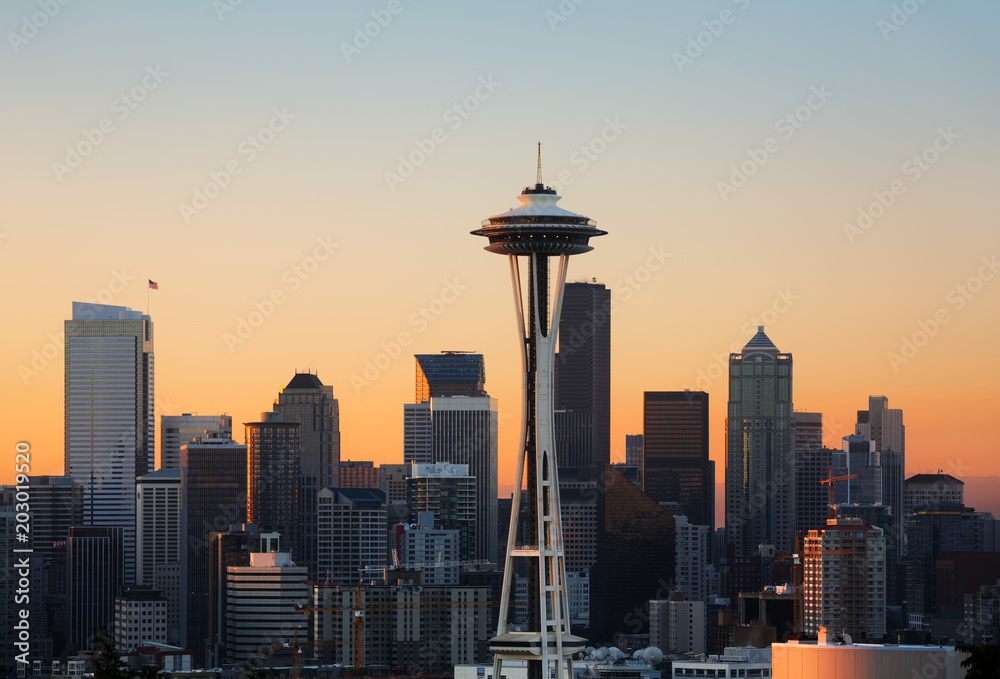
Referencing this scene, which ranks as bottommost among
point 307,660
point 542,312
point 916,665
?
point 307,660

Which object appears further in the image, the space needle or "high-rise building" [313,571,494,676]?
"high-rise building" [313,571,494,676]

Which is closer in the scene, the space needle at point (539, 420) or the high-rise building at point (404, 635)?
the space needle at point (539, 420)

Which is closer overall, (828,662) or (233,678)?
(828,662)

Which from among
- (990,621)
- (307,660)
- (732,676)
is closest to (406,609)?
(307,660)

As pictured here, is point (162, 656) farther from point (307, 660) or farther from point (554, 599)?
point (554, 599)

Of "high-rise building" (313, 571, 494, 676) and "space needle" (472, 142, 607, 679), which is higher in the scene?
"space needle" (472, 142, 607, 679)

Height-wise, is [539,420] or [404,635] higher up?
[539,420]

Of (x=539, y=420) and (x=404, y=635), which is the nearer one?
(x=539, y=420)

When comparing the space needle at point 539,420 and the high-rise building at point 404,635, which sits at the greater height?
the space needle at point 539,420
